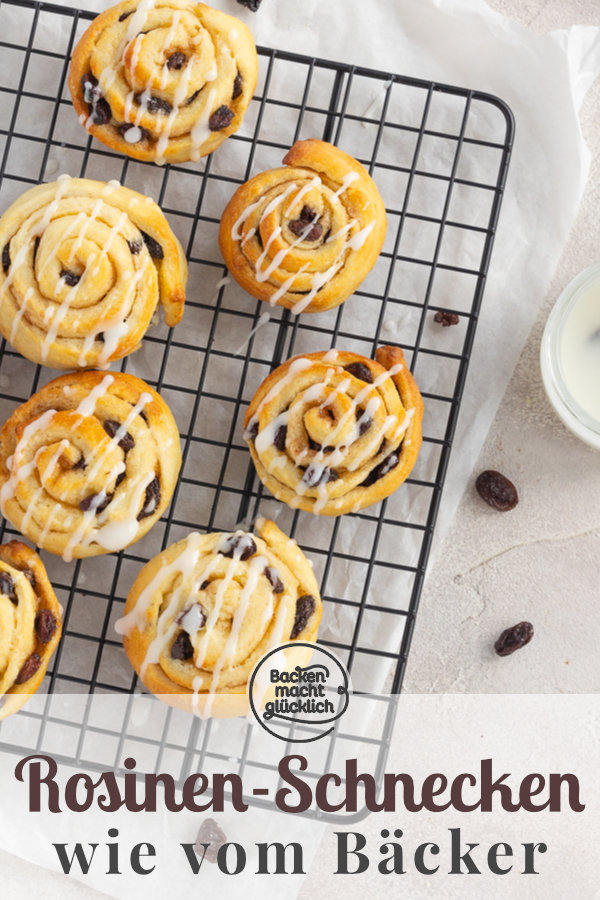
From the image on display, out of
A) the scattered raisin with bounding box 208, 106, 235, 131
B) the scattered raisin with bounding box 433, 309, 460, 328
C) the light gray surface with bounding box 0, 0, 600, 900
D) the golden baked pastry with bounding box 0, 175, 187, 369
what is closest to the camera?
the golden baked pastry with bounding box 0, 175, 187, 369

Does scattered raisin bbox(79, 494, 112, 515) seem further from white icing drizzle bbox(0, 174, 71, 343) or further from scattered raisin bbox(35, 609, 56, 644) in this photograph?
white icing drizzle bbox(0, 174, 71, 343)

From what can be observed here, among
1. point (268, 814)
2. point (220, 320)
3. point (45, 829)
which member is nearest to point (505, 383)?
point (220, 320)

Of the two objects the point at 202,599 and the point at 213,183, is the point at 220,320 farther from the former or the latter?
the point at 202,599

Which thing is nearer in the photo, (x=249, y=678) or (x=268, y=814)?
(x=249, y=678)

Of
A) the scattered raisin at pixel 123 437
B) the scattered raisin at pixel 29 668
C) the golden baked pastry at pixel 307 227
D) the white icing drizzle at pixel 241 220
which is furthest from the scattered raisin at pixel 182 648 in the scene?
the white icing drizzle at pixel 241 220

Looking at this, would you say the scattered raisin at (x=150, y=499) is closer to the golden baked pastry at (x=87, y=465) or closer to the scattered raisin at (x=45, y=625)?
the golden baked pastry at (x=87, y=465)

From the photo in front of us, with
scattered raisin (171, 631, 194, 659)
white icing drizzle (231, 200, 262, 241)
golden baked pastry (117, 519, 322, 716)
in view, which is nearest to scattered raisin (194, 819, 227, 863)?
golden baked pastry (117, 519, 322, 716)

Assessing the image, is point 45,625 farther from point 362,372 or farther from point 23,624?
point 362,372

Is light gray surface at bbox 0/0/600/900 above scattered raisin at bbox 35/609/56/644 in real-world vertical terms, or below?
above
